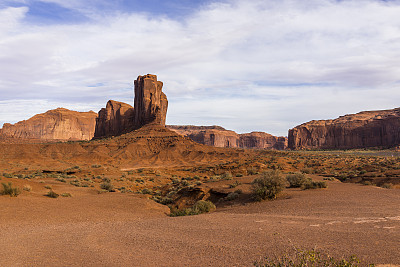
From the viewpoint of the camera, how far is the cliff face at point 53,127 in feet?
513

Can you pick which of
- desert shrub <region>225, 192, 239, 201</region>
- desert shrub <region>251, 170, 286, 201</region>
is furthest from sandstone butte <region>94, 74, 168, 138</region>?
desert shrub <region>251, 170, 286, 201</region>

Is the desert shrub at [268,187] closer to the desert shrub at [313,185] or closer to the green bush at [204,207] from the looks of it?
the green bush at [204,207]

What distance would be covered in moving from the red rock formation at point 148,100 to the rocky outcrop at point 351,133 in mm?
90583

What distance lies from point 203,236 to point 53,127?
17624 centimetres

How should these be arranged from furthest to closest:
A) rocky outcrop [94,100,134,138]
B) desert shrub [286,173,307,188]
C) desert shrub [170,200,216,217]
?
rocky outcrop [94,100,134,138] → desert shrub [286,173,307,188] → desert shrub [170,200,216,217]

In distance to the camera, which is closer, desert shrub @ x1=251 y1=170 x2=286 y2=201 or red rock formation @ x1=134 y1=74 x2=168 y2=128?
desert shrub @ x1=251 y1=170 x2=286 y2=201

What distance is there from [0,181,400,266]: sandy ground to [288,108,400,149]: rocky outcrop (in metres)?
120

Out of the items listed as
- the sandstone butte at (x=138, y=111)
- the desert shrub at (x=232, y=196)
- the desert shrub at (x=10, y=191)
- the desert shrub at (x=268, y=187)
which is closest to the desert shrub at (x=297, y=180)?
the desert shrub at (x=268, y=187)

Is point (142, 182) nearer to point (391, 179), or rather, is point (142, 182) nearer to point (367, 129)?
point (391, 179)

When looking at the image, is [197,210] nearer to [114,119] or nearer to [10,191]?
[10,191]

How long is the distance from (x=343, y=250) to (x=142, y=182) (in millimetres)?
26832

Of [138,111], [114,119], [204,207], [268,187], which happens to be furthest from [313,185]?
[114,119]

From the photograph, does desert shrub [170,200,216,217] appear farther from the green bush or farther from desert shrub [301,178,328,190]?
desert shrub [301,178,328,190]

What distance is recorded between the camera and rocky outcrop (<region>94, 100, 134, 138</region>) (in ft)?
296
